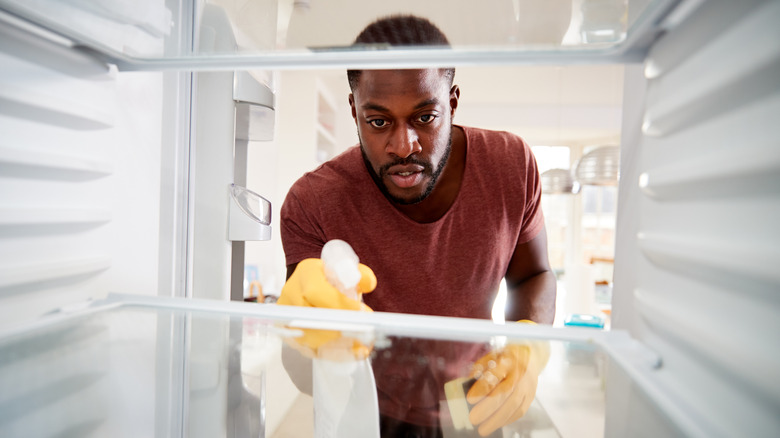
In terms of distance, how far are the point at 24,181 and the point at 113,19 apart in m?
0.24

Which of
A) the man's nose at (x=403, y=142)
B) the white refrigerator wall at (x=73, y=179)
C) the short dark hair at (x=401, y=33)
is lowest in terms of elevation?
the white refrigerator wall at (x=73, y=179)

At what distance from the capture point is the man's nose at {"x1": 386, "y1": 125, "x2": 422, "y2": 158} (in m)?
1.25

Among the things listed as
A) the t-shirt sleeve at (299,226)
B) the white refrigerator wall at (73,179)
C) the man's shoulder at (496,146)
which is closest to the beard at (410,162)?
the man's shoulder at (496,146)

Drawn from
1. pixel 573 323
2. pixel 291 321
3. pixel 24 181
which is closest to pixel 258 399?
pixel 291 321

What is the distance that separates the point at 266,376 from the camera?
59 centimetres

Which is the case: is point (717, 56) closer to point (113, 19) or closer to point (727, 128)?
point (727, 128)

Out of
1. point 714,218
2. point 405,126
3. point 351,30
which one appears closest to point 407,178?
point 405,126

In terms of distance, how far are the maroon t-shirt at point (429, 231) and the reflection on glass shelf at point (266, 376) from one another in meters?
0.79

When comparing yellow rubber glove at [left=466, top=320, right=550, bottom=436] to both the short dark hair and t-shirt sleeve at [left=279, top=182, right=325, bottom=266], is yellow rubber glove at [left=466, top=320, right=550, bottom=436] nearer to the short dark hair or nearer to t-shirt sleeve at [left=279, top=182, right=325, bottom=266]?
the short dark hair

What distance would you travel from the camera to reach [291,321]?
2.08 ft

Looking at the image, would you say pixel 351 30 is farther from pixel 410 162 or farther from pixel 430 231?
pixel 430 231

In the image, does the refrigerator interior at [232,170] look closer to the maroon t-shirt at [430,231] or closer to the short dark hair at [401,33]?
the short dark hair at [401,33]

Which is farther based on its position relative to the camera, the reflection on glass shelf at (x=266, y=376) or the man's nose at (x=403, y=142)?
the man's nose at (x=403, y=142)

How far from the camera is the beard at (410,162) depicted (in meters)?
1.30
